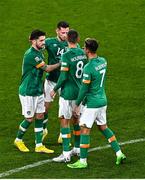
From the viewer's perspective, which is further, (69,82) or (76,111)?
(76,111)

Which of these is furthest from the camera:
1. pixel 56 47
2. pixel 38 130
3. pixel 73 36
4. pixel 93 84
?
pixel 56 47

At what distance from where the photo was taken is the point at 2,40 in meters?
23.1

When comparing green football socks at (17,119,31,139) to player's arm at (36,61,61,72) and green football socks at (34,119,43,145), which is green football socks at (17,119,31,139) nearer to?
green football socks at (34,119,43,145)

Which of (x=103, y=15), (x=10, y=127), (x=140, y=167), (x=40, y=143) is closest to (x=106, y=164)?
(x=140, y=167)

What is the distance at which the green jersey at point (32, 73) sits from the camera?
13.9 m

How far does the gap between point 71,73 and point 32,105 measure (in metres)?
1.39

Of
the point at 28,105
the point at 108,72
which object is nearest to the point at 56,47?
the point at 28,105

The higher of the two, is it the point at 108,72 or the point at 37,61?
the point at 37,61

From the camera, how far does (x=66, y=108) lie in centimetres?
1337

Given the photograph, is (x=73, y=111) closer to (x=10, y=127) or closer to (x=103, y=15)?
(x=10, y=127)

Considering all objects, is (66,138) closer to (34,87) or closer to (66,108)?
(66,108)

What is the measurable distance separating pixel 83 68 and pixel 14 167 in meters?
2.27

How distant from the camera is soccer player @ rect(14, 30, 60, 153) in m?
13.9

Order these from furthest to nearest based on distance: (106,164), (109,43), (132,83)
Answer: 1. (109,43)
2. (132,83)
3. (106,164)
